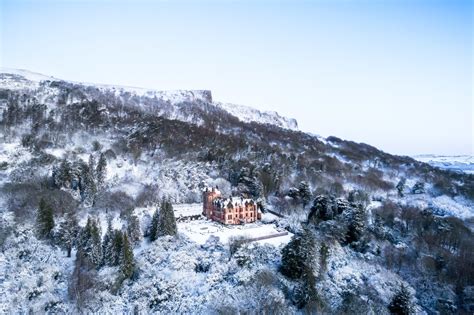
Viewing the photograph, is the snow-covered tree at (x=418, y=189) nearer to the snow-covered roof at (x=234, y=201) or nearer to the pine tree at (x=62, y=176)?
the snow-covered roof at (x=234, y=201)

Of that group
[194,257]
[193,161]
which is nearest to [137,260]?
[194,257]

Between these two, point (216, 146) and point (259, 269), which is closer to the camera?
point (259, 269)

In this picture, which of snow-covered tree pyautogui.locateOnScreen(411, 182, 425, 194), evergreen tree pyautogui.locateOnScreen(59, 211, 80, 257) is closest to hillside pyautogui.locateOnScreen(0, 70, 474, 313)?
evergreen tree pyautogui.locateOnScreen(59, 211, 80, 257)

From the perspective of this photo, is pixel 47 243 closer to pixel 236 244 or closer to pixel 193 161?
pixel 236 244

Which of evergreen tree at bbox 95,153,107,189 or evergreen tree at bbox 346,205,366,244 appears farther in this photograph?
evergreen tree at bbox 95,153,107,189

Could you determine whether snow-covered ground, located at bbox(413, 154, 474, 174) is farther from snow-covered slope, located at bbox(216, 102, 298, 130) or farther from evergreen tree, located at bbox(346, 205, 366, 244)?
evergreen tree, located at bbox(346, 205, 366, 244)

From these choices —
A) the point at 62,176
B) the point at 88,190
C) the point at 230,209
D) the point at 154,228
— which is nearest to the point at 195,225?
the point at 230,209
